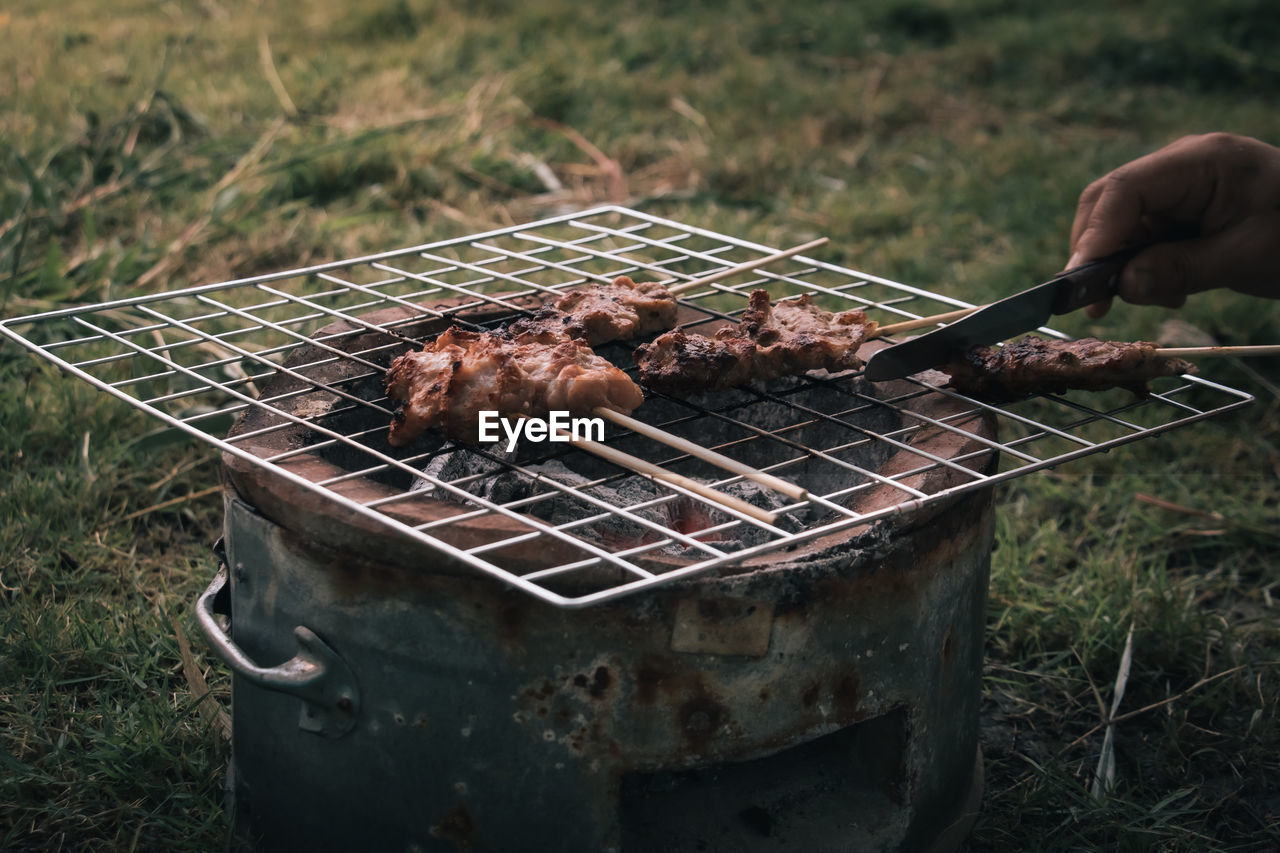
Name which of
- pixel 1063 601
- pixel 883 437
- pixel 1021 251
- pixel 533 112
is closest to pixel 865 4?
pixel 533 112

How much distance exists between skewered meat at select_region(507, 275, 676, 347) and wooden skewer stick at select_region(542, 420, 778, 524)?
0.53 meters

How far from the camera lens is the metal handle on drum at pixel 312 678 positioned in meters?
2.39

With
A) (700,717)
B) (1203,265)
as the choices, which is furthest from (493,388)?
(1203,265)

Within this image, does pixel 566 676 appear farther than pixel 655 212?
No

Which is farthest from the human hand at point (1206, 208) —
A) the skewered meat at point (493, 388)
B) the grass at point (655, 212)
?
the skewered meat at point (493, 388)

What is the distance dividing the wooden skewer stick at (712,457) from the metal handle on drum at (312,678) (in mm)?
699

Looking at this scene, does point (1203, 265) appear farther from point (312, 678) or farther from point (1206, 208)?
point (312, 678)

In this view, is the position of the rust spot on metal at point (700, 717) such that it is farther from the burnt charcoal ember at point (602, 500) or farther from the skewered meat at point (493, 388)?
the skewered meat at point (493, 388)

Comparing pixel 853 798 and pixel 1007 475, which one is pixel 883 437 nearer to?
pixel 1007 475

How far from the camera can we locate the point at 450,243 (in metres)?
3.28

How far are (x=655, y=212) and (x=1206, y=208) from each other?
151 inches

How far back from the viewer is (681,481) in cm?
217

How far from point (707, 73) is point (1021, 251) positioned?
11.7 feet

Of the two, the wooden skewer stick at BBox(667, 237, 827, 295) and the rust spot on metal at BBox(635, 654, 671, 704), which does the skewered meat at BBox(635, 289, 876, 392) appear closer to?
the wooden skewer stick at BBox(667, 237, 827, 295)
